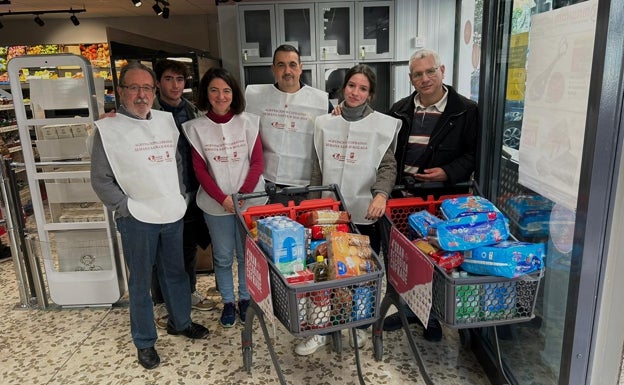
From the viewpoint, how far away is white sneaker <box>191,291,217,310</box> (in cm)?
310

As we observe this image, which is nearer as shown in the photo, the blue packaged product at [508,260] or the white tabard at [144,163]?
the blue packaged product at [508,260]

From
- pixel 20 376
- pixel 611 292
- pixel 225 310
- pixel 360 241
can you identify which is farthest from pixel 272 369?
pixel 611 292

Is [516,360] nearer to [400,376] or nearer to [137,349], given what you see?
[400,376]

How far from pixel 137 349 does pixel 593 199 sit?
2.34 metres

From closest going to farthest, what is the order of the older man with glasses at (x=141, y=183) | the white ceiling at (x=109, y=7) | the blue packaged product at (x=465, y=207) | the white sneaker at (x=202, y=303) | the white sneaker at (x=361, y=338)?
the blue packaged product at (x=465, y=207), the older man with glasses at (x=141, y=183), the white sneaker at (x=361, y=338), the white sneaker at (x=202, y=303), the white ceiling at (x=109, y=7)

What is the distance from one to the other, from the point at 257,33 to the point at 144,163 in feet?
9.61

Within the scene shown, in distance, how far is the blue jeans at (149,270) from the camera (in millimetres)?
2316

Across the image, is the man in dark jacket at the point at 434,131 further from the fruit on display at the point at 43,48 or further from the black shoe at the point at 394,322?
the fruit on display at the point at 43,48

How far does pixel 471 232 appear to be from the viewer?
1.59m

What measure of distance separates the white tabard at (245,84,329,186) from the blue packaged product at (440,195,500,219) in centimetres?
102

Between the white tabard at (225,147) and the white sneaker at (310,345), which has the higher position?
the white tabard at (225,147)

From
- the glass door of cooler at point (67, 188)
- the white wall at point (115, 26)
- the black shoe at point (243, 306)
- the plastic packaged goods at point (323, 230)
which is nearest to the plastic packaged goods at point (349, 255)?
the plastic packaged goods at point (323, 230)

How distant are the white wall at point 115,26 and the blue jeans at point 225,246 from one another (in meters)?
7.48

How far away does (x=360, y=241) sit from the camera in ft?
5.67
